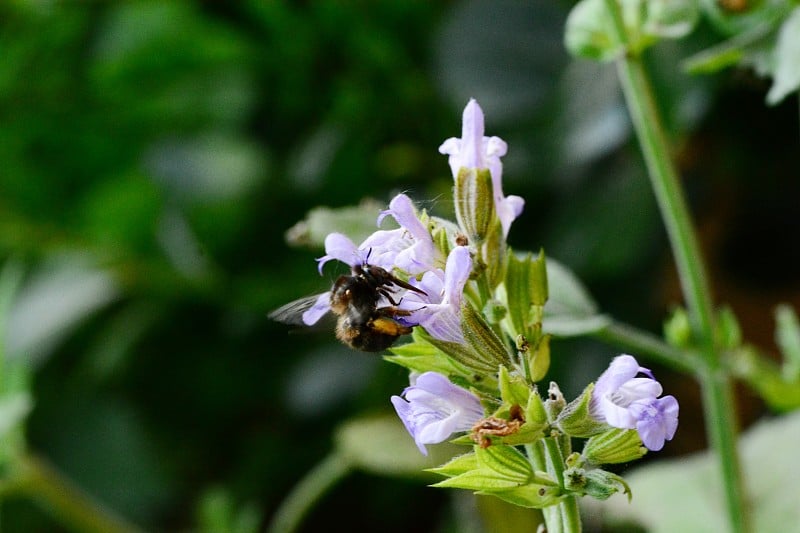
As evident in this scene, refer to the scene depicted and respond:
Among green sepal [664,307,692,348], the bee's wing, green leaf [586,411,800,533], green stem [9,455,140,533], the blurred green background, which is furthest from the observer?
the blurred green background

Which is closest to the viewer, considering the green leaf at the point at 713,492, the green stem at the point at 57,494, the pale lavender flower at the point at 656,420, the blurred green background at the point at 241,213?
the pale lavender flower at the point at 656,420

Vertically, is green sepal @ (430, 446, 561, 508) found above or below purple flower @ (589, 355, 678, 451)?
below

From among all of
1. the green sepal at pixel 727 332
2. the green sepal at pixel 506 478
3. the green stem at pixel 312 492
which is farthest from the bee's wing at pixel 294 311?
the green stem at pixel 312 492

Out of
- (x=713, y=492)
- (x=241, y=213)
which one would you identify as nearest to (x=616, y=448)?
(x=713, y=492)

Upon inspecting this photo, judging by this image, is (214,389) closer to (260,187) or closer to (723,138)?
(260,187)

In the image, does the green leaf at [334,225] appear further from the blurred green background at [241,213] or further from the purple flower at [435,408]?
the blurred green background at [241,213]

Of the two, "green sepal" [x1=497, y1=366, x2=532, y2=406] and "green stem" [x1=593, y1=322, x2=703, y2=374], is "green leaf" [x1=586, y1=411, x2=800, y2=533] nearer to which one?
"green stem" [x1=593, y1=322, x2=703, y2=374]

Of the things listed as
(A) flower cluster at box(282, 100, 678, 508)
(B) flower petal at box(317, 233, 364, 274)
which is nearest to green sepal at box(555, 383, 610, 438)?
(A) flower cluster at box(282, 100, 678, 508)
